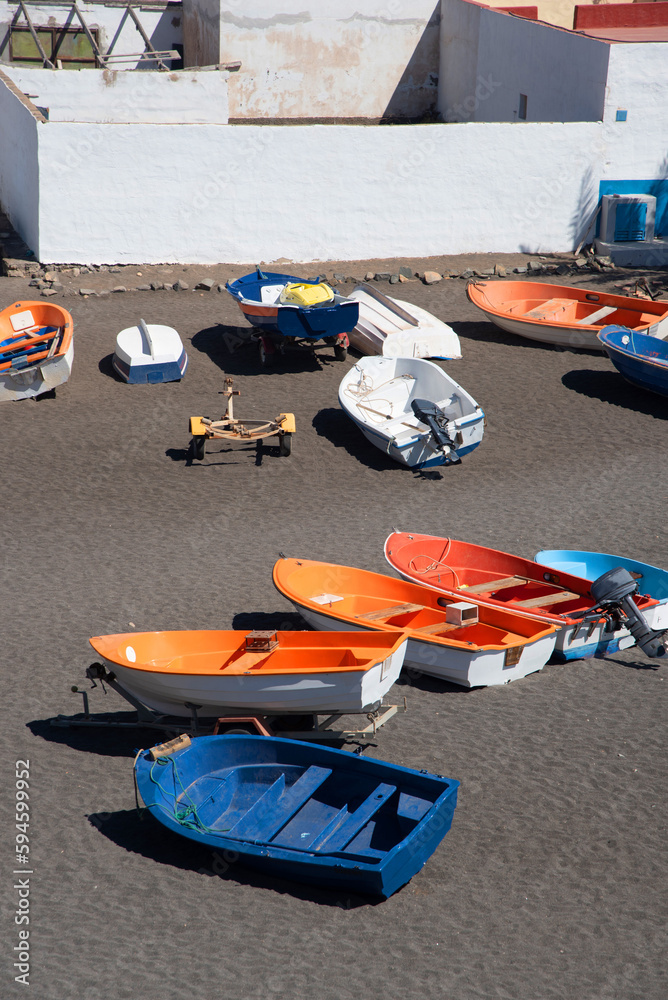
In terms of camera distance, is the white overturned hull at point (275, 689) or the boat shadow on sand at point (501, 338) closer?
the white overturned hull at point (275, 689)

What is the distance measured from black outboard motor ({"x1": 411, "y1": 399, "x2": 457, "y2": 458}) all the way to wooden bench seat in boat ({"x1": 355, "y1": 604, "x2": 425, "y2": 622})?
3868mm

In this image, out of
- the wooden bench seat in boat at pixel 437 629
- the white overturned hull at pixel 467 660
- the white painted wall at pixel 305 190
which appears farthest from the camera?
the white painted wall at pixel 305 190

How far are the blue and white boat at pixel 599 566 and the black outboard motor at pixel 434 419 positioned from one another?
261cm

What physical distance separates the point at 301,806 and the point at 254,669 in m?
1.33

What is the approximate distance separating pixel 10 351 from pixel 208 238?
18.2ft

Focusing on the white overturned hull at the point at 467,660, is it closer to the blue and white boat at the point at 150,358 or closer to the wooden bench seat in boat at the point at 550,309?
the blue and white boat at the point at 150,358

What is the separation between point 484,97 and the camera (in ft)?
84.3

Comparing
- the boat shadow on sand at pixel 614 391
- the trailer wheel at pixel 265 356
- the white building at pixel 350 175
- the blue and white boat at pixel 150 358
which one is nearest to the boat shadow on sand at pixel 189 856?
the blue and white boat at pixel 150 358

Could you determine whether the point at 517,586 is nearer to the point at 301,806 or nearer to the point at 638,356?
the point at 301,806

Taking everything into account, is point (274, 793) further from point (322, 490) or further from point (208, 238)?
point (208, 238)

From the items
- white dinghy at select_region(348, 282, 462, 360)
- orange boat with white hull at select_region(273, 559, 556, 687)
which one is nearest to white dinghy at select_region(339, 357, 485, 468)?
white dinghy at select_region(348, 282, 462, 360)

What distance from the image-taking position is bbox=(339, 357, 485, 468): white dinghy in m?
12.7

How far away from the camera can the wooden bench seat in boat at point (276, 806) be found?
21.7ft

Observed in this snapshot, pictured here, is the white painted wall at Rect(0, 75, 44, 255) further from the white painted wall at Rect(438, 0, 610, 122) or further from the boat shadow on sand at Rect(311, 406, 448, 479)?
the white painted wall at Rect(438, 0, 610, 122)
